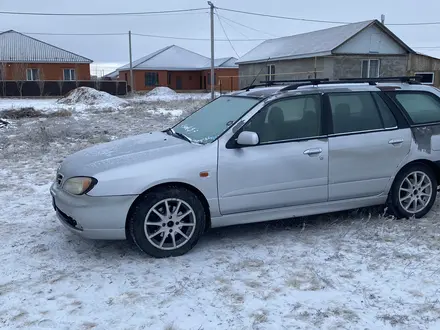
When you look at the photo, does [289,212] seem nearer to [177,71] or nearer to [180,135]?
[180,135]

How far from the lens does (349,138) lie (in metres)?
4.79

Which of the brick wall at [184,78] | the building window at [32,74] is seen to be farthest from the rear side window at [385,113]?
the brick wall at [184,78]

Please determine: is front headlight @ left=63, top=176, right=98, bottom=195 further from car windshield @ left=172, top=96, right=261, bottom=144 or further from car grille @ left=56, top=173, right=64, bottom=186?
car windshield @ left=172, top=96, right=261, bottom=144

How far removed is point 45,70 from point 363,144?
4209 centimetres

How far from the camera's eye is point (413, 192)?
5137 millimetres

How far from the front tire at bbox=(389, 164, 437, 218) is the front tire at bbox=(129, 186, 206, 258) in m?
2.25

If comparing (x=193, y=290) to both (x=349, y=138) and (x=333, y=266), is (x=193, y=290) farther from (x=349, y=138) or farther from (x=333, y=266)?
(x=349, y=138)

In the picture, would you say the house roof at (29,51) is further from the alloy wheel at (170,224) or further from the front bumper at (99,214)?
the alloy wheel at (170,224)

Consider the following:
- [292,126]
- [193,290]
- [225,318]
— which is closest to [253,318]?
[225,318]

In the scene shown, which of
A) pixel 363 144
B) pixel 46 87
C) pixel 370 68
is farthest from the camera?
pixel 46 87

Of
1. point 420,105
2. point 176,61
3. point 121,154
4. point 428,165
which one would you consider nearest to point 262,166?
point 121,154

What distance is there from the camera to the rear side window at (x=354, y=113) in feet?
15.9

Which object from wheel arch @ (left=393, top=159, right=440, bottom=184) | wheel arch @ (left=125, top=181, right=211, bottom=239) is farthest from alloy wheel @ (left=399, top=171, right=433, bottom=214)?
wheel arch @ (left=125, top=181, right=211, bottom=239)

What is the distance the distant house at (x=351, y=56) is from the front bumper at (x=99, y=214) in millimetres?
27739
